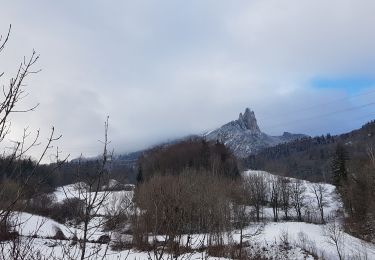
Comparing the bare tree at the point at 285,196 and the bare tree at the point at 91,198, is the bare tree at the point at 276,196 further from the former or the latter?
the bare tree at the point at 91,198

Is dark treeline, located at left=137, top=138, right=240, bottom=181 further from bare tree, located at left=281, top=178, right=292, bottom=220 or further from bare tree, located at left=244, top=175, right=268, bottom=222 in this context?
bare tree, located at left=281, top=178, right=292, bottom=220

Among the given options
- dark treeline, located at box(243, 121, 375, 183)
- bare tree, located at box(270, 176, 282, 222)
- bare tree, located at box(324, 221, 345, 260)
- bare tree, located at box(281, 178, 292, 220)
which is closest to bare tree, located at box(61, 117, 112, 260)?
bare tree, located at box(324, 221, 345, 260)

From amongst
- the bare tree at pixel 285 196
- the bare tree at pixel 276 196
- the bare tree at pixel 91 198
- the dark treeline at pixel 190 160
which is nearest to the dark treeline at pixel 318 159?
the dark treeline at pixel 190 160

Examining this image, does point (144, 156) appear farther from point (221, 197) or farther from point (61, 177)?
point (61, 177)

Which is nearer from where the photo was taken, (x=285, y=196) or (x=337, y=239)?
(x=337, y=239)

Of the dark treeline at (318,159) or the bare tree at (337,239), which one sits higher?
the dark treeline at (318,159)

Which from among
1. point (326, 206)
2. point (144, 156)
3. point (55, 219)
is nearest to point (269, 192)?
point (326, 206)

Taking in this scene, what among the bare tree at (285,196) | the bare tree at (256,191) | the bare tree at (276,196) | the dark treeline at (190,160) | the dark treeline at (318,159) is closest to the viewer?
the bare tree at (256,191)

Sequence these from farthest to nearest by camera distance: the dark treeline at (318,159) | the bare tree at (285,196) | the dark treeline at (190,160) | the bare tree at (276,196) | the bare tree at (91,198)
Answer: the dark treeline at (318,159), the dark treeline at (190,160), the bare tree at (285,196), the bare tree at (276,196), the bare tree at (91,198)

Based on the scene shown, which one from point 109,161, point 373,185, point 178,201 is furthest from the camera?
point 373,185

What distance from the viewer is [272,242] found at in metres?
46.2

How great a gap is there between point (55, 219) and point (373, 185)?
1529 inches

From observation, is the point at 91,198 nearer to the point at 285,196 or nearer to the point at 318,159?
the point at 285,196

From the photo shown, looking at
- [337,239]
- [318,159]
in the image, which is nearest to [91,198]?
[337,239]
